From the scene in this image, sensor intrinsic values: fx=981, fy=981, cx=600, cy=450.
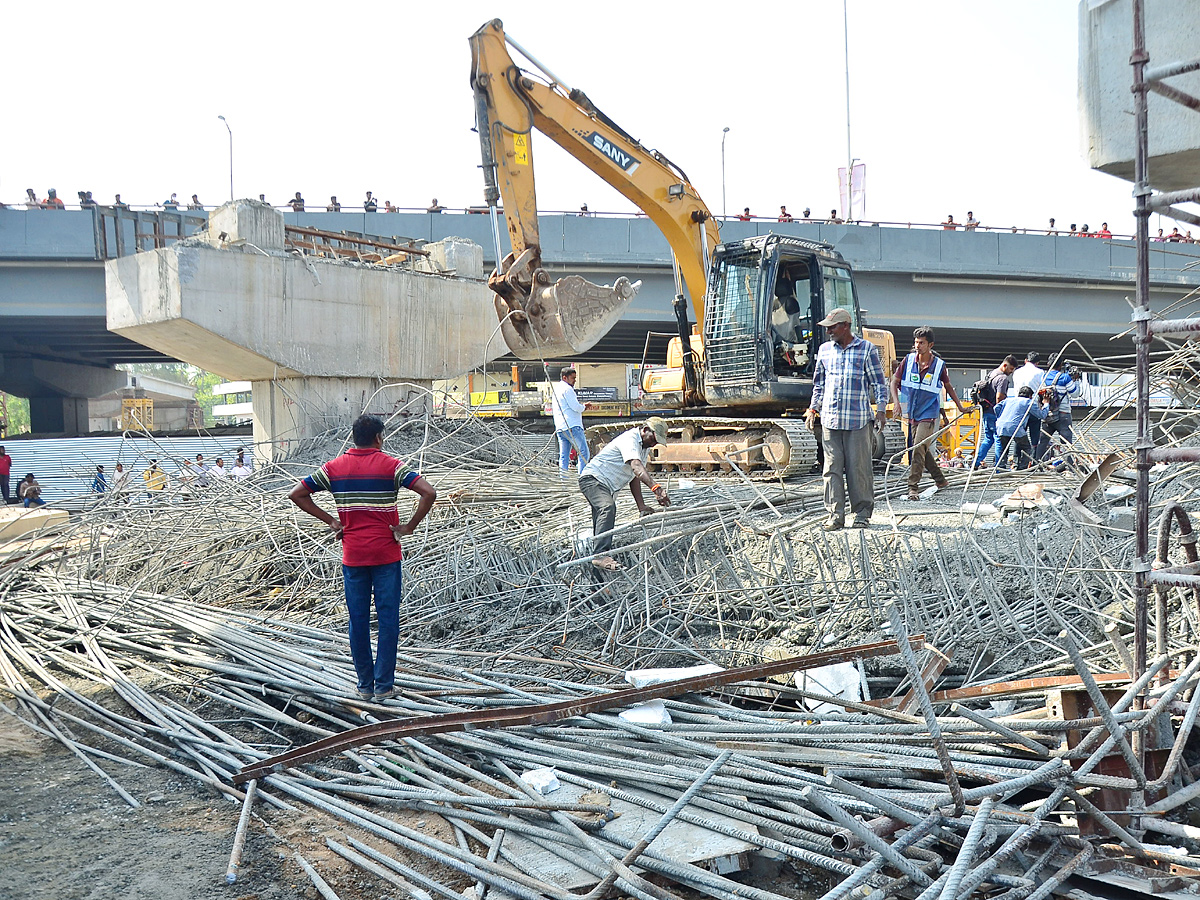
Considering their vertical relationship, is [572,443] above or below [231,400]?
below

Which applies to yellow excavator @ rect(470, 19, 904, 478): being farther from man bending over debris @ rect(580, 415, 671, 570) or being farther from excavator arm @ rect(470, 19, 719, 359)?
man bending over debris @ rect(580, 415, 671, 570)

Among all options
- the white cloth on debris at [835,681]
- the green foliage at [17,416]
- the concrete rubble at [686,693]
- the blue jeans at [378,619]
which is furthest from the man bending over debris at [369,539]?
the green foliage at [17,416]

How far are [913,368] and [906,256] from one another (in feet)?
58.2

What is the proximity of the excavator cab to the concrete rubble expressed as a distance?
6.85 ft

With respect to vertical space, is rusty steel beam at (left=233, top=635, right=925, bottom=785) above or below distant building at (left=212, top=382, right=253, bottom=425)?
below

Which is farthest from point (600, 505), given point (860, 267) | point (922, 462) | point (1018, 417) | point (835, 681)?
point (860, 267)

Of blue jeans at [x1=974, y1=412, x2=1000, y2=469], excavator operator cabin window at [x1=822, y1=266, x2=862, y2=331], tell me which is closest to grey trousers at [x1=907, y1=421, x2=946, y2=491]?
blue jeans at [x1=974, y1=412, x2=1000, y2=469]

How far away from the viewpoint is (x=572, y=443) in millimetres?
11547

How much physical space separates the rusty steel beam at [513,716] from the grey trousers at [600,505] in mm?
2745

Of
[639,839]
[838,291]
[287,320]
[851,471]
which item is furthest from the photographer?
[287,320]

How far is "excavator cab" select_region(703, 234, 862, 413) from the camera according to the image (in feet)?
38.6

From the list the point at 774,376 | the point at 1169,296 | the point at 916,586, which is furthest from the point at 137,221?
the point at 1169,296

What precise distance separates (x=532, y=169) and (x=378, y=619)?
24.8 ft

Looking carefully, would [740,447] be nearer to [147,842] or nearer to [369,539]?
[369,539]
